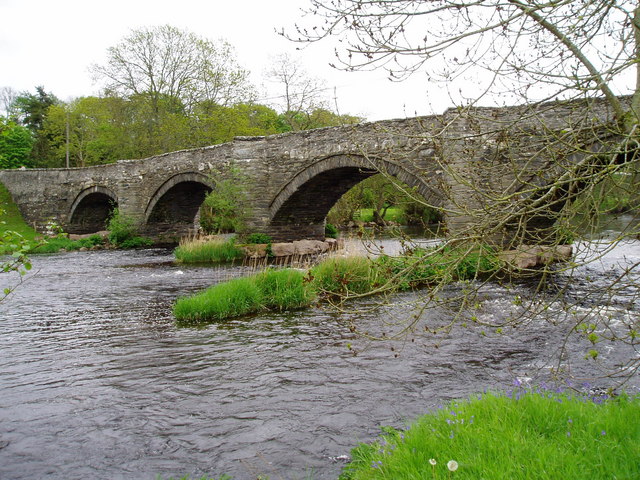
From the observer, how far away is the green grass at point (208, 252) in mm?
15367

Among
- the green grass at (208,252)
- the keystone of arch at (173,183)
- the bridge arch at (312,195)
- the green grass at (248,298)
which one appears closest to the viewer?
the green grass at (248,298)

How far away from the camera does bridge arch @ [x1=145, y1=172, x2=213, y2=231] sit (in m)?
20.5

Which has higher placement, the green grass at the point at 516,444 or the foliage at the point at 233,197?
the foliage at the point at 233,197

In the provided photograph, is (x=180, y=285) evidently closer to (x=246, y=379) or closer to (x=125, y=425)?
(x=246, y=379)

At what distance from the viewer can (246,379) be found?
5.11 m

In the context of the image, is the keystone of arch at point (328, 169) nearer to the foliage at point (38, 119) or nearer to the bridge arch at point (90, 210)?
the bridge arch at point (90, 210)

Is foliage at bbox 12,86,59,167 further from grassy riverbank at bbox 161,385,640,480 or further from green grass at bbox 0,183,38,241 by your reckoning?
grassy riverbank at bbox 161,385,640,480

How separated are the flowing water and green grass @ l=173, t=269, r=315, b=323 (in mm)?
361

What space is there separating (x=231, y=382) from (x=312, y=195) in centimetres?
1220

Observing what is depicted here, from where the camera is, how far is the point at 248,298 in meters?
8.28

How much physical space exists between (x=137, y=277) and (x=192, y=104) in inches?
749

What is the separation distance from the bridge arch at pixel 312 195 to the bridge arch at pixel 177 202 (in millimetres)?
4132

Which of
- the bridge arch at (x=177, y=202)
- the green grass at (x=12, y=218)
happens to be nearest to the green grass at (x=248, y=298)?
the bridge arch at (x=177, y=202)

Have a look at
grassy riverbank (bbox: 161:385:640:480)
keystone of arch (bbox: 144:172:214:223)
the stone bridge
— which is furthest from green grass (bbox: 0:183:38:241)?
grassy riverbank (bbox: 161:385:640:480)
